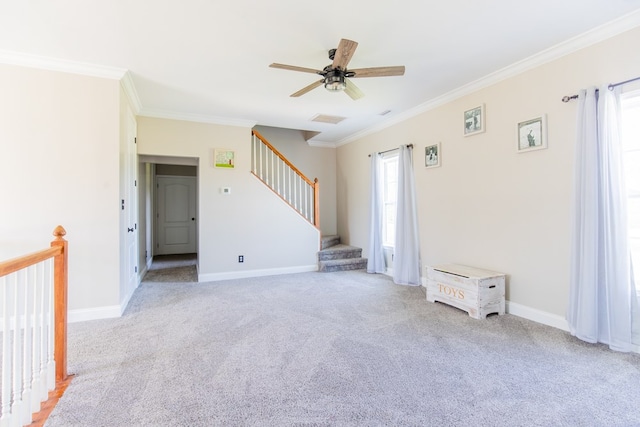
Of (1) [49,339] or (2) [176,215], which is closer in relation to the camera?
(1) [49,339]

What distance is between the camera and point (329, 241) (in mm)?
6285

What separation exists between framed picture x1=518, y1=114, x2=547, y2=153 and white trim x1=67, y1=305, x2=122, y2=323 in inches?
183

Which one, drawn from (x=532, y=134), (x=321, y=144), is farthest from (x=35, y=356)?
(x=321, y=144)

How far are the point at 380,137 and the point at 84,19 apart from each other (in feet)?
13.8

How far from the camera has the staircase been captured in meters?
5.61

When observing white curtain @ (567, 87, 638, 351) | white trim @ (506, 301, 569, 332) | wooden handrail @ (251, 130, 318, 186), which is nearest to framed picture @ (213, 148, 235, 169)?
wooden handrail @ (251, 130, 318, 186)

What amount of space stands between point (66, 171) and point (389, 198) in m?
4.45

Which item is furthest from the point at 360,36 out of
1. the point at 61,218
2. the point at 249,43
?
the point at 61,218

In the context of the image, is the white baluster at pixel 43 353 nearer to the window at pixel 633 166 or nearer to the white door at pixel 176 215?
the window at pixel 633 166

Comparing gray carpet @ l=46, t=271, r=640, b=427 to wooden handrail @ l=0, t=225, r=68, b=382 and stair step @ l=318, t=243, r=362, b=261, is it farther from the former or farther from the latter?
stair step @ l=318, t=243, r=362, b=261

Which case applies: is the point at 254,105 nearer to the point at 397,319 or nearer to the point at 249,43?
the point at 249,43

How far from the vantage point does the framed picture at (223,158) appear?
502cm

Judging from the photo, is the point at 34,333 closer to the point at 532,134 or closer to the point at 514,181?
the point at 514,181

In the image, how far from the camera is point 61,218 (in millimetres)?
3150
